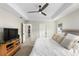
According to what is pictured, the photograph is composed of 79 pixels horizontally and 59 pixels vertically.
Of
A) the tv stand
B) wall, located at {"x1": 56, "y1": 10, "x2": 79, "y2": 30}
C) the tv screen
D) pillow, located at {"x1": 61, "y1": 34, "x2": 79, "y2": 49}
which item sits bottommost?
the tv stand

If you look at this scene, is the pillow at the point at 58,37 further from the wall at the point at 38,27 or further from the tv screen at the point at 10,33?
the tv screen at the point at 10,33

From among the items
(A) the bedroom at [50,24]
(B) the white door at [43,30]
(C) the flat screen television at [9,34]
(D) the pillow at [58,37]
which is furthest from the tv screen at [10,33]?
(D) the pillow at [58,37]

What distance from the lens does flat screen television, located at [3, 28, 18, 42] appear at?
229 cm

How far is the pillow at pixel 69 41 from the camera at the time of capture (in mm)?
1741

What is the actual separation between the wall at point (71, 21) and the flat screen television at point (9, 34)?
1.11m

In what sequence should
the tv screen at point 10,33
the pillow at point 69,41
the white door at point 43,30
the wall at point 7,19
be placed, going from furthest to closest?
1. the tv screen at point 10,33
2. the wall at point 7,19
3. the white door at point 43,30
4. the pillow at point 69,41

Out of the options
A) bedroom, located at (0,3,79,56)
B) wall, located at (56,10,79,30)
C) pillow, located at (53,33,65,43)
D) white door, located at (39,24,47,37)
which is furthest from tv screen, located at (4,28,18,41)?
wall, located at (56,10,79,30)

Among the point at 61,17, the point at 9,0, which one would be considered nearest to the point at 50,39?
the point at 61,17

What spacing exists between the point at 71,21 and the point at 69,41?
1.25ft

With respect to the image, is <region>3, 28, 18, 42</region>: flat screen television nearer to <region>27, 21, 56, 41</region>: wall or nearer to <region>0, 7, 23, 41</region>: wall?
<region>0, 7, 23, 41</region>: wall

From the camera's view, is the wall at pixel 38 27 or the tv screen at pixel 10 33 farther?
the tv screen at pixel 10 33

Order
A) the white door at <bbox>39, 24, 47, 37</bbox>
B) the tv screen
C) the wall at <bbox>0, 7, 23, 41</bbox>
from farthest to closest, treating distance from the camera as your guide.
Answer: the tv screen → the wall at <bbox>0, 7, 23, 41</bbox> → the white door at <bbox>39, 24, 47, 37</bbox>

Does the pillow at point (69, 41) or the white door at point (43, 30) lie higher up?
the white door at point (43, 30)

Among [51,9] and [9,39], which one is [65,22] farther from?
[9,39]
